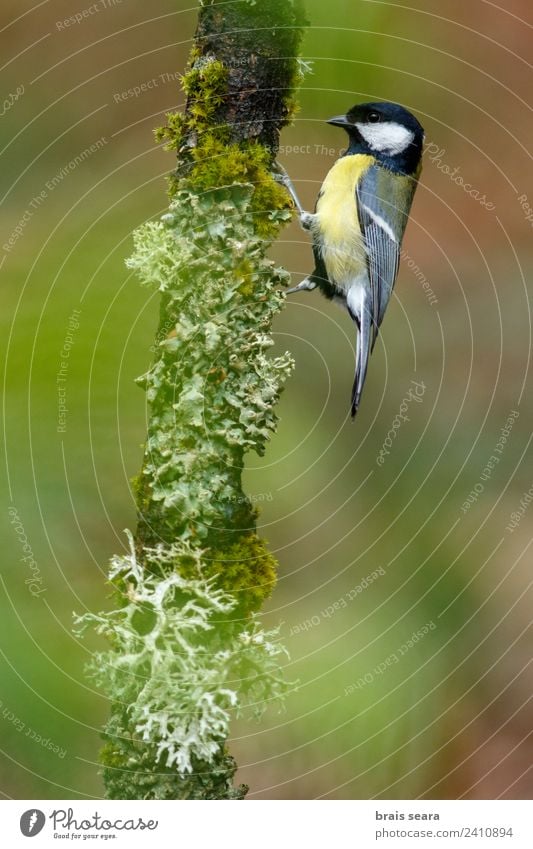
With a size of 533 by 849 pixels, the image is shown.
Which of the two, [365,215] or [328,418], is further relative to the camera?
[328,418]

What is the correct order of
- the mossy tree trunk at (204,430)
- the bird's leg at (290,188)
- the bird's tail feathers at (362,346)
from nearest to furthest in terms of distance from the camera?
the mossy tree trunk at (204,430) → the bird's leg at (290,188) → the bird's tail feathers at (362,346)

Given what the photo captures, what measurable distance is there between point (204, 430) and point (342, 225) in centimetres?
103

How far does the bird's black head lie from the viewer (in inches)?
103

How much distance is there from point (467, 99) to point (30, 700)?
2692 millimetres

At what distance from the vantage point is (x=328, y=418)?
10.6ft

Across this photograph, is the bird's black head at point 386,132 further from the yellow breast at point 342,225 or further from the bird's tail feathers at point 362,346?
the bird's tail feathers at point 362,346

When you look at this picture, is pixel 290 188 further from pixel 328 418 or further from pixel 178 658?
pixel 178 658

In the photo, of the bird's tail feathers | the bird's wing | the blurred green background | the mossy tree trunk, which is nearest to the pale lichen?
the mossy tree trunk

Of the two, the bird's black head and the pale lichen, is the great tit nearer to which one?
the bird's black head

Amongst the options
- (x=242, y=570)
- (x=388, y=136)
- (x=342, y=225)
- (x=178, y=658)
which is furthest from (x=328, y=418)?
(x=178, y=658)

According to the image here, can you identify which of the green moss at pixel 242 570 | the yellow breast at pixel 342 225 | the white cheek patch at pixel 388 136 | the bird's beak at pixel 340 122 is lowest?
the green moss at pixel 242 570

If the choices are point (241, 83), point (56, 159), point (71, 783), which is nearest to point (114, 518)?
point (71, 783)

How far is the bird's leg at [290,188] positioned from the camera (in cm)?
215

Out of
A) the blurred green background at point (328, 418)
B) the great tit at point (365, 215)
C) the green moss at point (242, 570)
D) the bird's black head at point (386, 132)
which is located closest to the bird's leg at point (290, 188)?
the great tit at point (365, 215)
